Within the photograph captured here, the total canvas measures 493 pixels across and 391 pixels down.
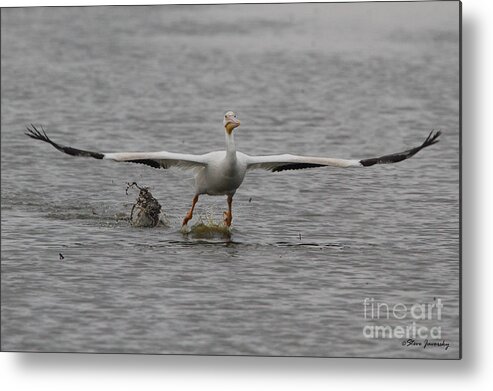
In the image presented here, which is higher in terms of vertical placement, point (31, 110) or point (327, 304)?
point (31, 110)

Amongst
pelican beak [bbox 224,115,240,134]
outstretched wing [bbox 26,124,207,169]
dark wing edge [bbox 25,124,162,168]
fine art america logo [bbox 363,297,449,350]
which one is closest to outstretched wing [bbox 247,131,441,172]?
pelican beak [bbox 224,115,240,134]

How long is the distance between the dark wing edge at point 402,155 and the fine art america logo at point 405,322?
0.61 m

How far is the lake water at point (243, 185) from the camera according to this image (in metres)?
6.89

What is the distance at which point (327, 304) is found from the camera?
6.91 m

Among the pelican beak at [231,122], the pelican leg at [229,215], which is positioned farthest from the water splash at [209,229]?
the pelican beak at [231,122]

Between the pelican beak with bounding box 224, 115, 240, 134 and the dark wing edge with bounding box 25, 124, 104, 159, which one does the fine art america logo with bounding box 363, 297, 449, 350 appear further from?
the dark wing edge with bounding box 25, 124, 104, 159

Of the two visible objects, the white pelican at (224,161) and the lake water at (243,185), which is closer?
the lake water at (243,185)

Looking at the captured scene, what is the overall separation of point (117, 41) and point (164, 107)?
365 millimetres

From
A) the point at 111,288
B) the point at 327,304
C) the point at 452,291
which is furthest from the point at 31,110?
the point at 452,291

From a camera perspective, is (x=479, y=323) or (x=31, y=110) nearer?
(x=479, y=323)

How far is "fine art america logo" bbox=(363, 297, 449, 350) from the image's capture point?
682 centimetres

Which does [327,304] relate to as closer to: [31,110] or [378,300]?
[378,300]

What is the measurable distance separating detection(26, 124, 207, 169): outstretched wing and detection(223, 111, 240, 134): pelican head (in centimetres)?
18

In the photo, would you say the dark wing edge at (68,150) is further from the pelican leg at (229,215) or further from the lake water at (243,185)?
the pelican leg at (229,215)
